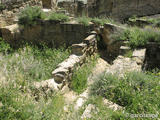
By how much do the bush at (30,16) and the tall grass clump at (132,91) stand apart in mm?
4864

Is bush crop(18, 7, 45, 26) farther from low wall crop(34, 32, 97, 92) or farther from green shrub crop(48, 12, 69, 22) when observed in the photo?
low wall crop(34, 32, 97, 92)

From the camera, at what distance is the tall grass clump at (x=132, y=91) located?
95.0 inches

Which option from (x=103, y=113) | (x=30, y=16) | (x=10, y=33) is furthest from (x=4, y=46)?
(x=103, y=113)

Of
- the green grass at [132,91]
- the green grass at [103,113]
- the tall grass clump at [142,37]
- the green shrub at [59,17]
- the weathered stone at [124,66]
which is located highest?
the green shrub at [59,17]

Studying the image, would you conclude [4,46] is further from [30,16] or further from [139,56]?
[139,56]

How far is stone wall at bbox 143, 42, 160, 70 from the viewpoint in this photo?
15.8 feet

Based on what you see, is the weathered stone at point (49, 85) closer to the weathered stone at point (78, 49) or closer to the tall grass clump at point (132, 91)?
the tall grass clump at point (132, 91)

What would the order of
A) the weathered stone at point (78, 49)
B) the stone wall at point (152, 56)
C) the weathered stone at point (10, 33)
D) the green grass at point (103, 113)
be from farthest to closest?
the weathered stone at point (10, 33) < the weathered stone at point (78, 49) < the stone wall at point (152, 56) < the green grass at point (103, 113)

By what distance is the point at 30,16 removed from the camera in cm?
666

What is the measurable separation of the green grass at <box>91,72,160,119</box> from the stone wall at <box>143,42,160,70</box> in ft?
6.42

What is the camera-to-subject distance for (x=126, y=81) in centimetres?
291

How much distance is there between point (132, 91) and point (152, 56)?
106 inches

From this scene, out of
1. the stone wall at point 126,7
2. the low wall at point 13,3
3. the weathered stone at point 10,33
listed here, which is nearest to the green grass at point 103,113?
the weathered stone at point 10,33

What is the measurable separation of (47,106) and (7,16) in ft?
21.9
